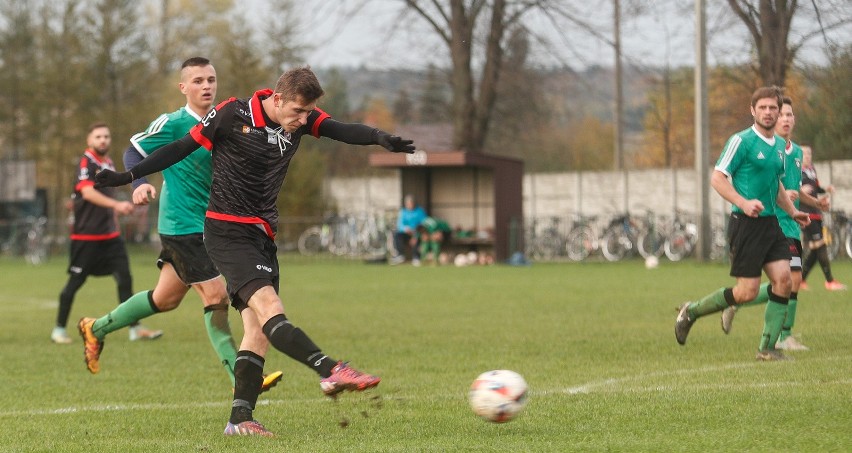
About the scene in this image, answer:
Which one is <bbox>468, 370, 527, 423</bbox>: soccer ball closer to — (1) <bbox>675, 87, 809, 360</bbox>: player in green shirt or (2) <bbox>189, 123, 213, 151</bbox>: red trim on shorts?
(2) <bbox>189, 123, 213, 151</bbox>: red trim on shorts

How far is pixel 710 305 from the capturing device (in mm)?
9617

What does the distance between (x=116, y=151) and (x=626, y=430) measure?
132ft

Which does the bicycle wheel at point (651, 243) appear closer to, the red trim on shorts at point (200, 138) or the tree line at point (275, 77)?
the tree line at point (275, 77)

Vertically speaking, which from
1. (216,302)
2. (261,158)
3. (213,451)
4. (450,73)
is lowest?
(213,451)

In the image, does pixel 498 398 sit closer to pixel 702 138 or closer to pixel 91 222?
pixel 91 222

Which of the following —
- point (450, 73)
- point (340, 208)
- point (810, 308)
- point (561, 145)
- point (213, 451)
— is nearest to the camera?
point (213, 451)

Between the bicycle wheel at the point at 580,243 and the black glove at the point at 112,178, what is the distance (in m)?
25.4

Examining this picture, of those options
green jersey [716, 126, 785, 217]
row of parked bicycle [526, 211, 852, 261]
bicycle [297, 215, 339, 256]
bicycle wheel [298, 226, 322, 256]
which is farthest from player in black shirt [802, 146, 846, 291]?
bicycle wheel [298, 226, 322, 256]

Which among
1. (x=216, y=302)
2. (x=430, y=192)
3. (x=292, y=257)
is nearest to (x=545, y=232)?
(x=430, y=192)

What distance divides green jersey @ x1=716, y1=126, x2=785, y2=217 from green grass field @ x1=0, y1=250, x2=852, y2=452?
4.02ft

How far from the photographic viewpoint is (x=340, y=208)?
4306cm

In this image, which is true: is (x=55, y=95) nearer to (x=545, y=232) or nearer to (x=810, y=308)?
(x=545, y=232)

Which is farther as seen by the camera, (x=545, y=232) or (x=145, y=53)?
(x=145, y=53)

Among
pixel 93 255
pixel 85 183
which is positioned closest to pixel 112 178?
pixel 85 183
